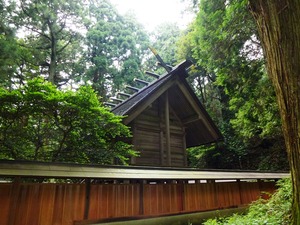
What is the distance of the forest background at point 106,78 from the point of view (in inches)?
193

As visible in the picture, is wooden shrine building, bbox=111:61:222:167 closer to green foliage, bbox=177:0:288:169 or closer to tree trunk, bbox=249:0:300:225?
green foliage, bbox=177:0:288:169

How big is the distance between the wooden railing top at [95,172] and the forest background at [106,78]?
1.24m

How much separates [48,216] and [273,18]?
4.66 metres

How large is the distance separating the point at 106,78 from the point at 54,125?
16.4 meters

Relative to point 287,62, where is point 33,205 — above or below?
below

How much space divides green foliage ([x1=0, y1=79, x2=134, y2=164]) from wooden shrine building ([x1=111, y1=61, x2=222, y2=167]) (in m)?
2.42

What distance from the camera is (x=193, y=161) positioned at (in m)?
19.9

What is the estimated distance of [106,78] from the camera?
2122cm

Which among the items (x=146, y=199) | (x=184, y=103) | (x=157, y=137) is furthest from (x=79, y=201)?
(x=184, y=103)

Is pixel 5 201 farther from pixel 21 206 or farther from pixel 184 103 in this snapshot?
pixel 184 103

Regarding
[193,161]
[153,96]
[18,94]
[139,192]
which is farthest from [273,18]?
[193,161]

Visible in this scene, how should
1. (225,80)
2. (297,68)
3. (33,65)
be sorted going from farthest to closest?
(33,65), (225,80), (297,68)

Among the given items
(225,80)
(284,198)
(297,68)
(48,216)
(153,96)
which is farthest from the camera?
(225,80)

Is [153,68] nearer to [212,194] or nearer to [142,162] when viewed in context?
[142,162]
